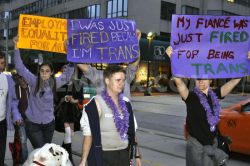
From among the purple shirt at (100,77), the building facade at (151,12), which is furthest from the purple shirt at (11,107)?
the building facade at (151,12)

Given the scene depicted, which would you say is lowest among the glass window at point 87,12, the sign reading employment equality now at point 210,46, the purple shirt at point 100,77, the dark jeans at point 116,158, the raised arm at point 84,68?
the dark jeans at point 116,158

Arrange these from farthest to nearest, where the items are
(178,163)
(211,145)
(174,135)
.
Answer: (174,135) < (178,163) < (211,145)

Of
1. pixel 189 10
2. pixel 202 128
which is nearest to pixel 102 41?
pixel 202 128

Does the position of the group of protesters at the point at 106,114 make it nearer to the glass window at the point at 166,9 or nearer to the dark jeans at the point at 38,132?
the dark jeans at the point at 38,132

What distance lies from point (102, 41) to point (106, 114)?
1.93 m

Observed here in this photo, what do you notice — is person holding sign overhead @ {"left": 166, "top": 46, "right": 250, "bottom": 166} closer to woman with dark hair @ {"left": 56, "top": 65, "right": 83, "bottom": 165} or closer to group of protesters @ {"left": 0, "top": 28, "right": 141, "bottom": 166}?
group of protesters @ {"left": 0, "top": 28, "right": 141, "bottom": 166}

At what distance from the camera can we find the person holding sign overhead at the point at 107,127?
3746 millimetres

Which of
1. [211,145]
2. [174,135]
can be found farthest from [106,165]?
[174,135]

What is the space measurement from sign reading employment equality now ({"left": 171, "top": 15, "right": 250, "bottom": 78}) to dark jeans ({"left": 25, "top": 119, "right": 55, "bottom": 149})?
1.89 metres

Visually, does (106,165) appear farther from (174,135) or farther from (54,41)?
(174,135)

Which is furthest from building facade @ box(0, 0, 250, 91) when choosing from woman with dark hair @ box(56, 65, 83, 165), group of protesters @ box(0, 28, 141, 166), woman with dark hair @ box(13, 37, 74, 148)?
woman with dark hair @ box(13, 37, 74, 148)

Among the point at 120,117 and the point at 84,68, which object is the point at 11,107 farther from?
the point at 120,117

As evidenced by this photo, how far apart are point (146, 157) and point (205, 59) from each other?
370 centimetres

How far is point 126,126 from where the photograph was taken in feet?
12.7
